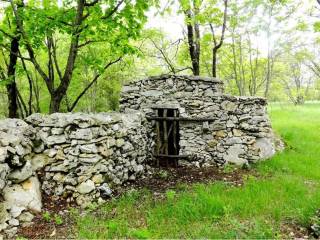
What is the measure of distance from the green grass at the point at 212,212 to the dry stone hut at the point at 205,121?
6.05 ft

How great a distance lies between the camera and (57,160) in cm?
526

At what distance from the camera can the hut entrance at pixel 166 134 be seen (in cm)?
845

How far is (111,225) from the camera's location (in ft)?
14.0

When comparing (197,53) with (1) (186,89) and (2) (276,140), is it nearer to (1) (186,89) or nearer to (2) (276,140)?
(1) (186,89)

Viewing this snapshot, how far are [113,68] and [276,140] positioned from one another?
11.0 m

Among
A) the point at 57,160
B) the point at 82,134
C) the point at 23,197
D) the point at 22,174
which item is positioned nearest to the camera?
the point at 23,197

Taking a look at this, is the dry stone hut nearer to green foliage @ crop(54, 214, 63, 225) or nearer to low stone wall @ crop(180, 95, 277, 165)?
low stone wall @ crop(180, 95, 277, 165)

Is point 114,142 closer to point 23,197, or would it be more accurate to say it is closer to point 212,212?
point 23,197

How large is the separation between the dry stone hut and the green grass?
6.05 ft

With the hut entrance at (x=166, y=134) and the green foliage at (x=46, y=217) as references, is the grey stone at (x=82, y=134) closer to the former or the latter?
the green foliage at (x=46, y=217)

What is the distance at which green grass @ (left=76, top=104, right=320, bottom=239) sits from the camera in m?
4.12

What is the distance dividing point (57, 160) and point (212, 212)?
2922 mm

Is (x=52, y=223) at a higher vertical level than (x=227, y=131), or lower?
lower

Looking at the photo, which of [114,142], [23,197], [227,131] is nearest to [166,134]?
[227,131]
